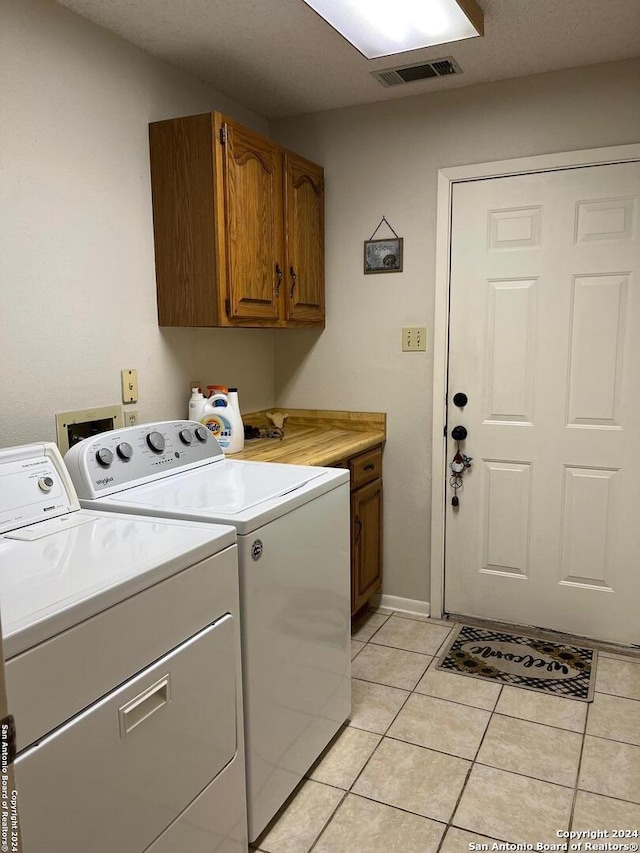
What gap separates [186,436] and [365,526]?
1.04 meters

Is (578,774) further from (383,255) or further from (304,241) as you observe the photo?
(304,241)

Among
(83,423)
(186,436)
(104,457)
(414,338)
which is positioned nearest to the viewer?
(104,457)

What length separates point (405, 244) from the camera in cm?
296

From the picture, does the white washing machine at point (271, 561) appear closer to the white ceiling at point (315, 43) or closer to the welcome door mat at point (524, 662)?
the welcome door mat at point (524, 662)

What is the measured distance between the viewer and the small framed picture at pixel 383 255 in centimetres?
298

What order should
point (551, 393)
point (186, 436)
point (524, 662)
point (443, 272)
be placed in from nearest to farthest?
point (186, 436)
point (524, 662)
point (551, 393)
point (443, 272)

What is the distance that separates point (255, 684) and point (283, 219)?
6.16 ft

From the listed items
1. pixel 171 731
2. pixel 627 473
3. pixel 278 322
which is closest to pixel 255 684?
pixel 171 731

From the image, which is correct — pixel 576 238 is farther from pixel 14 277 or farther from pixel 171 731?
pixel 171 731

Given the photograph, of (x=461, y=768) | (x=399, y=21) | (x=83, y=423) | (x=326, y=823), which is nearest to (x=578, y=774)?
(x=461, y=768)

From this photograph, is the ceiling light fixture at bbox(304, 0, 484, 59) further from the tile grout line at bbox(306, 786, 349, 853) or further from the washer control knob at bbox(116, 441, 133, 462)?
the tile grout line at bbox(306, 786, 349, 853)

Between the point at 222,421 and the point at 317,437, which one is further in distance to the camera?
the point at 317,437

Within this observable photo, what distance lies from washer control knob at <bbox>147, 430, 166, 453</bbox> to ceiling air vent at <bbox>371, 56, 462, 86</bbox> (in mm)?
1685

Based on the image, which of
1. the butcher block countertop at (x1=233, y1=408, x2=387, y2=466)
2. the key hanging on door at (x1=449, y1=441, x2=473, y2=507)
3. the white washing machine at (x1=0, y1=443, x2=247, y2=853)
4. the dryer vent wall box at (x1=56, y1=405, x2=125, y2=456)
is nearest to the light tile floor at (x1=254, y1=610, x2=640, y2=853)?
the white washing machine at (x1=0, y1=443, x2=247, y2=853)
